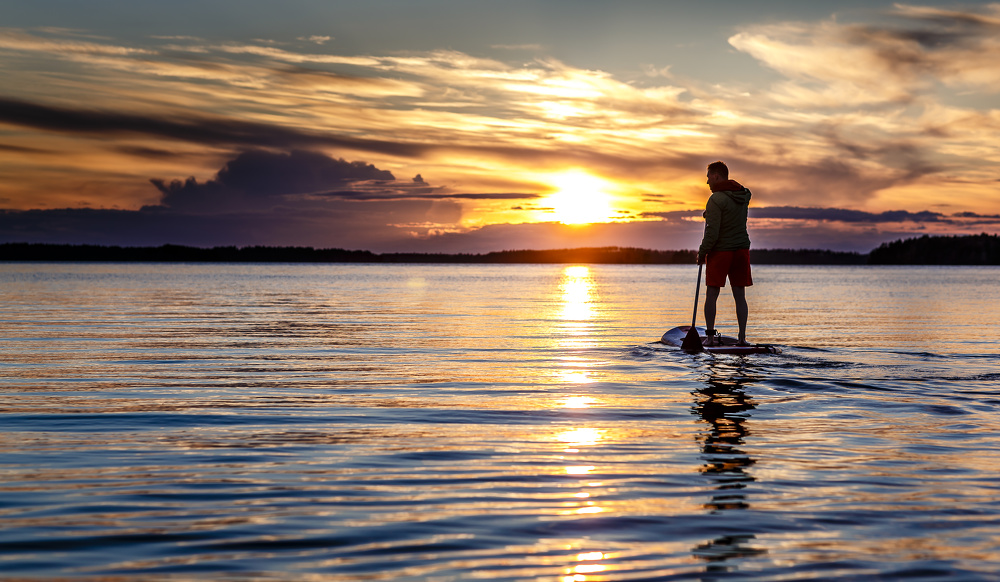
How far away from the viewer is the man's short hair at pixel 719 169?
47.3 feet

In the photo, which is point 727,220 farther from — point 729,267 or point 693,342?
point 693,342

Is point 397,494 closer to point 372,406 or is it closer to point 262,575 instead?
point 262,575

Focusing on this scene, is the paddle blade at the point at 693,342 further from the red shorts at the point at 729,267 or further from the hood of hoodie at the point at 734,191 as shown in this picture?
the hood of hoodie at the point at 734,191

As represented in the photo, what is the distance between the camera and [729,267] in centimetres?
1440

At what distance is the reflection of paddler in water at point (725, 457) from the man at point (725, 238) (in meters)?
3.27

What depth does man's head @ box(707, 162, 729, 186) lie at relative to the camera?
14430 mm

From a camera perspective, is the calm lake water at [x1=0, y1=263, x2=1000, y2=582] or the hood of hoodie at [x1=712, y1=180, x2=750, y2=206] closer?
the calm lake water at [x1=0, y1=263, x2=1000, y2=582]

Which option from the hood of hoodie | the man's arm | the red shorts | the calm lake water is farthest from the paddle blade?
the hood of hoodie

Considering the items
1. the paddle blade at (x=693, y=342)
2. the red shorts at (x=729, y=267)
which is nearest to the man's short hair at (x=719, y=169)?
the red shorts at (x=729, y=267)

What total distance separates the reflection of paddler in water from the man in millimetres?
3267

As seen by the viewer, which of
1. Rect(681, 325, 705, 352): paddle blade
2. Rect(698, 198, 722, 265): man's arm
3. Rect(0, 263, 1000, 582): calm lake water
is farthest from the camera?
Rect(681, 325, 705, 352): paddle blade

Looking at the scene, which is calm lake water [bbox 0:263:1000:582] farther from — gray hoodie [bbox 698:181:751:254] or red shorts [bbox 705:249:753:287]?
gray hoodie [bbox 698:181:751:254]

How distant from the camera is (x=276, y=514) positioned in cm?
504

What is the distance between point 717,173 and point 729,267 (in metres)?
1.81
